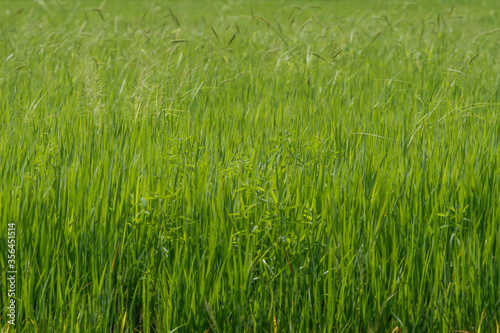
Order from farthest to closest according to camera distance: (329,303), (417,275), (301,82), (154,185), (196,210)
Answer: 1. (301,82)
2. (154,185)
3. (196,210)
4. (417,275)
5. (329,303)

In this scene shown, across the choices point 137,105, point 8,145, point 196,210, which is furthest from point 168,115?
point 196,210

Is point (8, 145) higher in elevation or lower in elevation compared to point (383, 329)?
higher

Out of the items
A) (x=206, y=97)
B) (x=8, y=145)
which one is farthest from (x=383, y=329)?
(x=206, y=97)

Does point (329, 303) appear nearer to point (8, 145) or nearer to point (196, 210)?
point (196, 210)

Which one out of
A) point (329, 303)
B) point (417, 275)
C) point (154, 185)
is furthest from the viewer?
point (154, 185)

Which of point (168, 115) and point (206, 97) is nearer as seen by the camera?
point (168, 115)

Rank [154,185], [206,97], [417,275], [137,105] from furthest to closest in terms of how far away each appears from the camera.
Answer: [206,97] → [137,105] → [154,185] → [417,275]

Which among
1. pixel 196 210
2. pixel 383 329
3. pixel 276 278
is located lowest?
pixel 383 329

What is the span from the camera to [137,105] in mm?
2840

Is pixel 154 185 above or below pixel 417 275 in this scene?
above

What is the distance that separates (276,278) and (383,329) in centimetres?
36

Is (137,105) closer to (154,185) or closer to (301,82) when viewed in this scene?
(154,185)

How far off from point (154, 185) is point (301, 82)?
2.17 meters

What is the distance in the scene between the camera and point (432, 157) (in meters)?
Answer: 2.29
